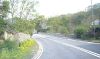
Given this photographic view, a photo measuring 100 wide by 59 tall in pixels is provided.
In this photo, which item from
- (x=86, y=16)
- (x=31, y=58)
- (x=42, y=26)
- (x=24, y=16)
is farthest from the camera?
(x=42, y=26)

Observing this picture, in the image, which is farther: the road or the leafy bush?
the leafy bush

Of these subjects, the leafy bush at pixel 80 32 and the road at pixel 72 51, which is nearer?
the road at pixel 72 51

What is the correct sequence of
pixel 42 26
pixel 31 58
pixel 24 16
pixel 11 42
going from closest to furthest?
pixel 31 58, pixel 11 42, pixel 24 16, pixel 42 26

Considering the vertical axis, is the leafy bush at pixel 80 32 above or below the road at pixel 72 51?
above

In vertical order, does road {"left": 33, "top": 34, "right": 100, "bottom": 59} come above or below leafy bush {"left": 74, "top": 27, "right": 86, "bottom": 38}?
below

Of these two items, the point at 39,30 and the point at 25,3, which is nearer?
the point at 25,3

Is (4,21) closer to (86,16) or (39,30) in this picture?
(86,16)

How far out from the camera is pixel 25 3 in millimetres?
55688

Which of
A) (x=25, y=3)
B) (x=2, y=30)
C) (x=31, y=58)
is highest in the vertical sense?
(x=25, y=3)

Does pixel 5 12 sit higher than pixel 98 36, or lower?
higher

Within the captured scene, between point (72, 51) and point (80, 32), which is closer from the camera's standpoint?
point (72, 51)

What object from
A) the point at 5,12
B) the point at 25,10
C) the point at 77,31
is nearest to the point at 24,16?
the point at 25,10

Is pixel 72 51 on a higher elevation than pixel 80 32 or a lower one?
lower

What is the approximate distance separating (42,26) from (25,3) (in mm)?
77773
